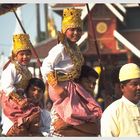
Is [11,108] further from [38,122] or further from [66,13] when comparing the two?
[66,13]

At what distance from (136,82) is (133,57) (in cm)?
934

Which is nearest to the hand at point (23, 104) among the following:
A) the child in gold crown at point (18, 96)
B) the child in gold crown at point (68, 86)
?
the child in gold crown at point (18, 96)

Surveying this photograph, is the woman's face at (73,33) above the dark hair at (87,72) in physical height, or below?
above

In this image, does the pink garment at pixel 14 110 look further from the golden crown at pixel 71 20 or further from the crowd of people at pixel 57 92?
the golden crown at pixel 71 20

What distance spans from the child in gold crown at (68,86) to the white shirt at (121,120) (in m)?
0.51

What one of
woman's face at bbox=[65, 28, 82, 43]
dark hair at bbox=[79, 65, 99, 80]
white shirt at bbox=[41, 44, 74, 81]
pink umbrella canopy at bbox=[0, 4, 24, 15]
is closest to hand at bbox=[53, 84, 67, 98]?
white shirt at bbox=[41, 44, 74, 81]

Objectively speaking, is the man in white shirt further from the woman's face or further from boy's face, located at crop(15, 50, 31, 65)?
boy's face, located at crop(15, 50, 31, 65)

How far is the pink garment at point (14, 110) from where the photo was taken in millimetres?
4523

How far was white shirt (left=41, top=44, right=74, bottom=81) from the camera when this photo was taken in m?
4.23

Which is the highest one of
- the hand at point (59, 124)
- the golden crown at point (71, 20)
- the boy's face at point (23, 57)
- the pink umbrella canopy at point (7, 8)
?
the pink umbrella canopy at point (7, 8)

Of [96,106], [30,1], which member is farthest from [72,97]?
[30,1]

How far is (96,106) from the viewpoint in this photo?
14.2 feet

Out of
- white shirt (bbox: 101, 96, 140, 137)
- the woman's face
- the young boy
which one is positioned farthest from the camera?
the young boy

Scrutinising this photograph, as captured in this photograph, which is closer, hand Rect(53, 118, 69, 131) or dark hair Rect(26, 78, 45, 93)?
hand Rect(53, 118, 69, 131)
